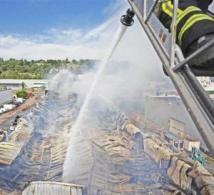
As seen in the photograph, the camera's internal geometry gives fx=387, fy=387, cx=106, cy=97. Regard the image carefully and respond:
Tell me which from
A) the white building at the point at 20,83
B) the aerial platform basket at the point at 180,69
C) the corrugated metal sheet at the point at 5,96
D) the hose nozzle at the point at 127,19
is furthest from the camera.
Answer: the white building at the point at 20,83

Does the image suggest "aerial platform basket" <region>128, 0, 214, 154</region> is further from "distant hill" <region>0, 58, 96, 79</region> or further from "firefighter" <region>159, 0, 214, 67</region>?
"distant hill" <region>0, 58, 96, 79</region>

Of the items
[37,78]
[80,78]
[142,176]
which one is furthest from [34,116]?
[37,78]

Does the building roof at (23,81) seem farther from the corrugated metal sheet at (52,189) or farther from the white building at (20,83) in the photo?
the corrugated metal sheet at (52,189)

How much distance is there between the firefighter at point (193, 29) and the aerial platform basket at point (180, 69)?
0.02 m

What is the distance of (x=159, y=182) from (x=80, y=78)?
7690 mm

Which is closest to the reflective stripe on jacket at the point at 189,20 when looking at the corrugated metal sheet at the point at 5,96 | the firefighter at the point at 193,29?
the firefighter at the point at 193,29

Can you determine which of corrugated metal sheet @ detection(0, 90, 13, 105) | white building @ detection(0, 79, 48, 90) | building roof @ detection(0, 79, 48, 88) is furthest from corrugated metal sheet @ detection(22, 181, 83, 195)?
building roof @ detection(0, 79, 48, 88)

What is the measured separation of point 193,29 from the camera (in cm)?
73

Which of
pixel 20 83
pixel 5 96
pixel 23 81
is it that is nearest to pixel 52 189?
pixel 5 96

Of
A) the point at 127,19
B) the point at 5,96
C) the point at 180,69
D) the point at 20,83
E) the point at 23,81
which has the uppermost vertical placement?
Answer: the point at 20,83

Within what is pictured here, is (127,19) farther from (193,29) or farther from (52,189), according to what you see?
(52,189)

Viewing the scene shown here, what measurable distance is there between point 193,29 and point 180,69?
8 centimetres

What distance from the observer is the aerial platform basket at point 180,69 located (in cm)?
65

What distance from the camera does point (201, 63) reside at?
0.71 meters
